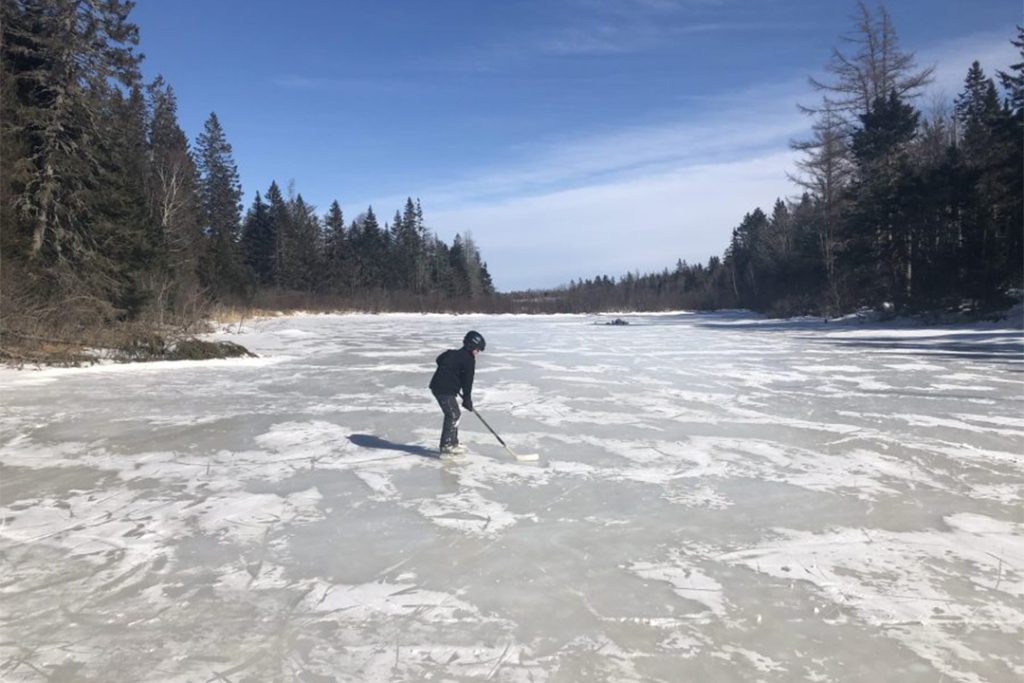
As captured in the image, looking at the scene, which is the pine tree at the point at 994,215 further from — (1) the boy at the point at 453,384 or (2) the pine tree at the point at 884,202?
(1) the boy at the point at 453,384

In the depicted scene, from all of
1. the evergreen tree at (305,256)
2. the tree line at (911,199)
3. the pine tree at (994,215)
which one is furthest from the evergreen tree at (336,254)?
the pine tree at (994,215)

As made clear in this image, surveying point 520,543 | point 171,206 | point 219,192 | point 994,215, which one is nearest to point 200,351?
point 520,543

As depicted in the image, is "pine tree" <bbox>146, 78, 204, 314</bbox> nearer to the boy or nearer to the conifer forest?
the conifer forest

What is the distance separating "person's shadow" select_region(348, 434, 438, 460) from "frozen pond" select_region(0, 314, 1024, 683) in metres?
0.05

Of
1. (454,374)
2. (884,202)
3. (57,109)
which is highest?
(57,109)

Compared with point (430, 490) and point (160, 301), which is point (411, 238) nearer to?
point (160, 301)

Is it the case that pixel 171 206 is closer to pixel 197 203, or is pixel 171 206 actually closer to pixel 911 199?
pixel 197 203

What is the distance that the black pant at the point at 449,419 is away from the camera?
21.3 feet

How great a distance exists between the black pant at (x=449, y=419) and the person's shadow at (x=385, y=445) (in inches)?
8.4

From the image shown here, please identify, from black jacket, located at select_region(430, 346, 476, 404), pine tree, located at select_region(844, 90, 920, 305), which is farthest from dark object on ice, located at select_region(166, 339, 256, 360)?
pine tree, located at select_region(844, 90, 920, 305)

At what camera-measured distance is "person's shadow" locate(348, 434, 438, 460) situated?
6750 mm

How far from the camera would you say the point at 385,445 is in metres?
7.10

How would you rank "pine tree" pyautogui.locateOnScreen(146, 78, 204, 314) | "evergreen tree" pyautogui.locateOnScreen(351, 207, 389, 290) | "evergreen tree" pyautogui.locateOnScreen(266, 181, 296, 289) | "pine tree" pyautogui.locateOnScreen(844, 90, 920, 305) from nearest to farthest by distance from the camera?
"pine tree" pyautogui.locateOnScreen(146, 78, 204, 314), "pine tree" pyautogui.locateOnScreen(844, 90, 920, 305), "evergreen tree" pyautogui.locateOnScreen(266, 181, 296, 289), "evergreen tree" pyautogui.locateOnScreen(351, 207, 389, 290)

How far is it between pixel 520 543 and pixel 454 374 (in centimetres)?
264
